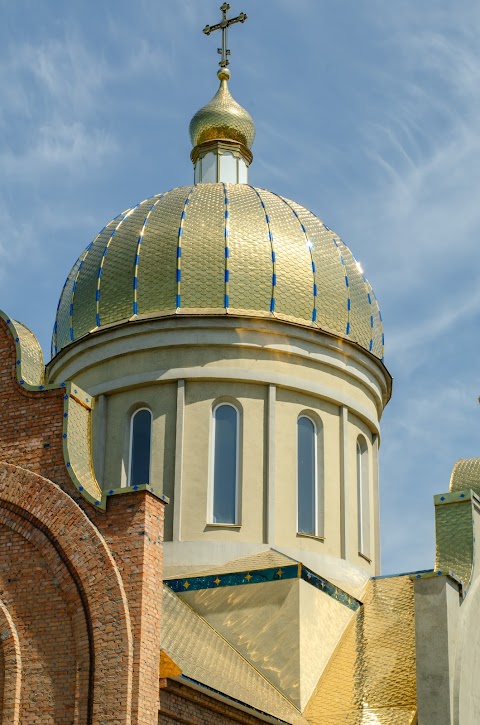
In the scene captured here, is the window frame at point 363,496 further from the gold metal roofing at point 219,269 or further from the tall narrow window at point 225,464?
the tall narrow window at point 225,464

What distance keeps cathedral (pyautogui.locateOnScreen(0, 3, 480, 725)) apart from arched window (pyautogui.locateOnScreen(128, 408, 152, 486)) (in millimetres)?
36

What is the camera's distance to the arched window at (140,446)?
21.4 m

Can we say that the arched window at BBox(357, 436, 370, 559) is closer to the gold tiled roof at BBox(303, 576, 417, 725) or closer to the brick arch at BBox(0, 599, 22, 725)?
the gold tiled roof at BBox(303, 576, 417, 725)

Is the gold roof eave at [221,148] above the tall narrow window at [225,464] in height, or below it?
above

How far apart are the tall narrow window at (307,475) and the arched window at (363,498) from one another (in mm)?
1195

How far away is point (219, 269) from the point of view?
72.8 feet

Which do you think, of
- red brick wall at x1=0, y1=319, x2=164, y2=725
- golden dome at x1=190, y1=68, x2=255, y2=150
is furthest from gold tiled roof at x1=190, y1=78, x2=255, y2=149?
red brick wall at x1=0, y1=319, x2=164, y2=725

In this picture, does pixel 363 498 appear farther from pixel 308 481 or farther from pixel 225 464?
pixel 225 464

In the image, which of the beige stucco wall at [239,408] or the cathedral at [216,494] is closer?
the cathedral at [216,494]

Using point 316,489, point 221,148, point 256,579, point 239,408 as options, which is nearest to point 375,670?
point 256,579

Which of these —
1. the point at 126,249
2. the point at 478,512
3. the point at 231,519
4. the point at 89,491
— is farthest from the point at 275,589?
the point at 126,249

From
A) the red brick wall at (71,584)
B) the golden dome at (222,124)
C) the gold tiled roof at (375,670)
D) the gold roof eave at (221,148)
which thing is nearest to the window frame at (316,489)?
the gold tiled roof at (375,670)

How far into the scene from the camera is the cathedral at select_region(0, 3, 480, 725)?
15.1m

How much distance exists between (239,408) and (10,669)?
24.8ft
